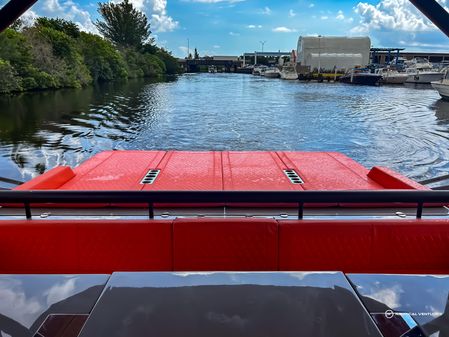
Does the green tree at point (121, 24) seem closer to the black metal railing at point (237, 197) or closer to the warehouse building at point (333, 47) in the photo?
the warehouse building at point (333, 47)

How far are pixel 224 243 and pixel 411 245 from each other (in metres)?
1.07

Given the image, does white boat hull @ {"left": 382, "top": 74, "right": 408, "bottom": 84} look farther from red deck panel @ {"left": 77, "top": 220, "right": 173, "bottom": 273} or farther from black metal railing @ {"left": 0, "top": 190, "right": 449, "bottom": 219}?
red deck panel @ {"left": 77, "top": 220, "right": 173, "bottom": 273}

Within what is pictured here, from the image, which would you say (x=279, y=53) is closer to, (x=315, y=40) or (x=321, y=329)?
(x=315, y=40)

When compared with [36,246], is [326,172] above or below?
below

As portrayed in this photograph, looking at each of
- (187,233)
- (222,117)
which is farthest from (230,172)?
(222,117)

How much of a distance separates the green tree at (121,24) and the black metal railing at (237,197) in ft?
222

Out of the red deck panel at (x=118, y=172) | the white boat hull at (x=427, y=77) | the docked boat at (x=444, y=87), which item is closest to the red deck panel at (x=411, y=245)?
the red deck panel at (x=118, y=172)

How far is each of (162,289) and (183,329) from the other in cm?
22

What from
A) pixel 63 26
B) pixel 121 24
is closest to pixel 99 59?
pixel 63 26

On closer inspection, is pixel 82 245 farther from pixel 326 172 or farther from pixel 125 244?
pixel 326 172

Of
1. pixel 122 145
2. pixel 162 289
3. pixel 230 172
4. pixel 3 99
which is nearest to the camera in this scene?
pixel 162 289

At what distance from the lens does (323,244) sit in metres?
2.00

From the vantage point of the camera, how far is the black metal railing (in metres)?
1.58

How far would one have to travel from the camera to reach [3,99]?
69.3 ft
